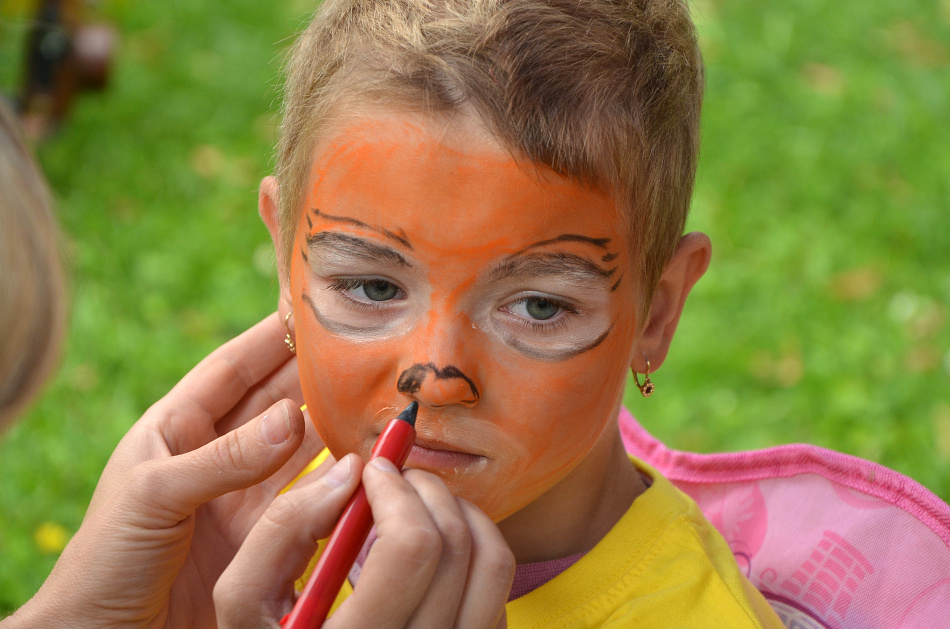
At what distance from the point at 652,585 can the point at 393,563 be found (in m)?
0.63

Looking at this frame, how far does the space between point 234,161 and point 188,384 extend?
2712 mm

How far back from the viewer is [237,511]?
85.8 inches

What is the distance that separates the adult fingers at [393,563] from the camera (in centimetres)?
132

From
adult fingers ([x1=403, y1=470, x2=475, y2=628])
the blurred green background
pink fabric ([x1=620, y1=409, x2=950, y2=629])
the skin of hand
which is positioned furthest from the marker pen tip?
the blurred green background

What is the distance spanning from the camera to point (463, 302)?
155cm

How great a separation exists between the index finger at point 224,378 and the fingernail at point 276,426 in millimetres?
511

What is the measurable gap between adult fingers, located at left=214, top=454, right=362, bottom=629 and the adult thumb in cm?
27

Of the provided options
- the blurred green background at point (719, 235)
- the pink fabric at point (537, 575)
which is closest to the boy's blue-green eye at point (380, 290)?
the pink fabric at point (537, 575)

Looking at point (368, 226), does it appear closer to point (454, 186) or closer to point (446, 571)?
point (454, 186)

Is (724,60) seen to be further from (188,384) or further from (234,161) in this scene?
(188,384)

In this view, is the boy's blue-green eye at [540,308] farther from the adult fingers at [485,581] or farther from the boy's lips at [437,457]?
the adult fingers at [485,581]

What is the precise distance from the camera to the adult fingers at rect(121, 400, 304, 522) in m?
1.68

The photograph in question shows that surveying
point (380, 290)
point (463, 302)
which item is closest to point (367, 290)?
point (380, 290)

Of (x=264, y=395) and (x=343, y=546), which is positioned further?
(x=264, y=395)
